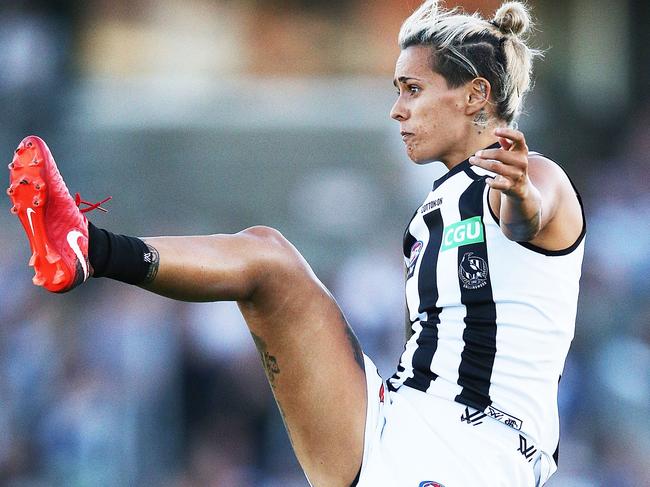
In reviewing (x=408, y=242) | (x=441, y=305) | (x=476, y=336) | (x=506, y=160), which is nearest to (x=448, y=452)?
(x=476, y=336)

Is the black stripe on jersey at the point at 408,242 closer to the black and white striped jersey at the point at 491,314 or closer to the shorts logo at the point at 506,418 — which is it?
the black and white striped jersey at the point at 491,314

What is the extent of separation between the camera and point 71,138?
9.24 m

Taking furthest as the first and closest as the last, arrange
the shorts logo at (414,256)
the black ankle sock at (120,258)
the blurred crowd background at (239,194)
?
the blurred crowd background at (239,194) → the shorts logo at (414,256) → the black ankle sock at (120,258)

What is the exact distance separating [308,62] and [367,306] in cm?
296

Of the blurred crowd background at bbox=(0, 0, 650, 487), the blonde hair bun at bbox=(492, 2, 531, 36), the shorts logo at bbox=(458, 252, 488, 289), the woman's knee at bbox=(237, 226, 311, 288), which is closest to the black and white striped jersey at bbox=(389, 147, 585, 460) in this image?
the shorts logo at bbox=(458, 252, 488, 289)

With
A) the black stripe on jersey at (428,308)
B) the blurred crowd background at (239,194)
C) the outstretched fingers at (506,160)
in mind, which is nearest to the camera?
the outstretched fingers at (506,160)

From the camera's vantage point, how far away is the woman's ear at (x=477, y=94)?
4000mm

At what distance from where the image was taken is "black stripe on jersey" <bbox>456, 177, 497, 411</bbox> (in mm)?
3705

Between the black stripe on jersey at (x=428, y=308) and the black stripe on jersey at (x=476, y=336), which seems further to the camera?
the black stripe on jersey at (x=428, y=308)

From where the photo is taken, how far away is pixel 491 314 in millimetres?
3705

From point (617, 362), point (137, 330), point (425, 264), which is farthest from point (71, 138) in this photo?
point (425, 264)

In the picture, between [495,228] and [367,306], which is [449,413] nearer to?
[495,228]

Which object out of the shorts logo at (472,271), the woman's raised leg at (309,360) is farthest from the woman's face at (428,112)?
the woman's raised leg at (309,360)

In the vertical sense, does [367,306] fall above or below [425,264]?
below
